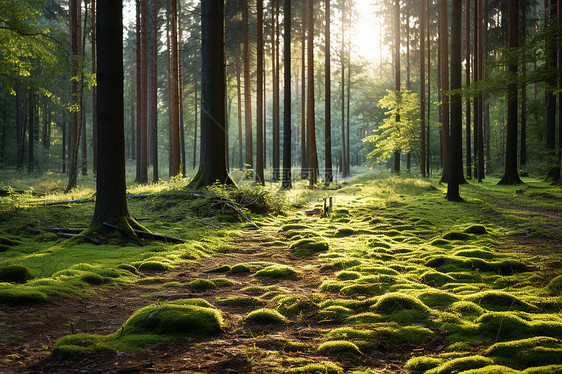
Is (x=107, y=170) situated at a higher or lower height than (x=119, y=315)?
higher

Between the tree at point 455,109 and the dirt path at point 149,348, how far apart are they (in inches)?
457

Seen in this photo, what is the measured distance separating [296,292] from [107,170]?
5.22 m

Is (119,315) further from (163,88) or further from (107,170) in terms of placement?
(163,88)

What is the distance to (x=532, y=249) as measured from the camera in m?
7.56

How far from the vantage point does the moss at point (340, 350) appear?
3.73 metres

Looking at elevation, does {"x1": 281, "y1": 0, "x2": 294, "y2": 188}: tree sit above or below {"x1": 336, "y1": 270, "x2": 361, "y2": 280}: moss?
A: above

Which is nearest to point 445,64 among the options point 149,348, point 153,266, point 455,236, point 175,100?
point 175,100

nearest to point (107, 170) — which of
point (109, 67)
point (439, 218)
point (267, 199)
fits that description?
point (109, 67)

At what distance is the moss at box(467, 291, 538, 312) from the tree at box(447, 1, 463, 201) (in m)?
11.4

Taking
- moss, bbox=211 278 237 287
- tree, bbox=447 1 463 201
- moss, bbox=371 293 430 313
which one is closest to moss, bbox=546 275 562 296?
moss, bbox=371 293 430 313

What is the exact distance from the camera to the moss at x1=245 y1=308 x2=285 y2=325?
184 inches

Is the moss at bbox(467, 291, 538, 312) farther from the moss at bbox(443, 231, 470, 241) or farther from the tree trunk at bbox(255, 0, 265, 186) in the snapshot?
the tree trunk at bbox(255, 0, 265, 186)

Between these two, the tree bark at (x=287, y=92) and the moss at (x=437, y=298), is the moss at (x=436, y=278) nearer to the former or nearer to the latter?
the moss at (x=437, y=298)

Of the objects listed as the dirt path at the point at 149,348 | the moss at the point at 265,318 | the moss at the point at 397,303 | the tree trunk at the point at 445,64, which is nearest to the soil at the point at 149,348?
the dirt path at the point at 149,348
